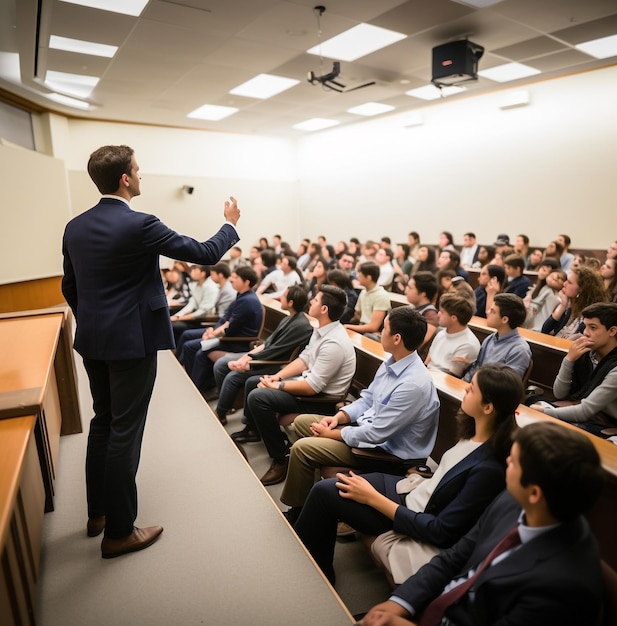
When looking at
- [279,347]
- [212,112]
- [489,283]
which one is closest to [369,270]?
[489,283]

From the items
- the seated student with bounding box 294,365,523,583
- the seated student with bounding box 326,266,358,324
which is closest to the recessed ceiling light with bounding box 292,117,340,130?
the seated student with bounding box 326,266,358,324

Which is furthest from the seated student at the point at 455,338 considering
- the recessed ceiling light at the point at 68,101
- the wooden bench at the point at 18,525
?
the recessed ceiling light at the point at 68,101

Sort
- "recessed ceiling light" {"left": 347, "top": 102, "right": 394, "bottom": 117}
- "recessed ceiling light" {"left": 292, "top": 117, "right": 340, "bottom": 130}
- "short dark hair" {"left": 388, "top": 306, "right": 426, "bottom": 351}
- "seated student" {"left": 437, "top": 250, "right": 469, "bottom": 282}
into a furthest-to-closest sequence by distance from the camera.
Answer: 1. "recessed ceiling light" {"left": 292, "top": 117, "right": 340, "bottom": 130}
2. "recessed ceiling light" {"left": 347, "top": 102, "right": 394, "bottom": 117}
3. "seated student" {"left": 437, "top": 250, "right": 469, "bottom": 282}
4. "short dark hair" {"left": 388, "top": 306, "right": 426, "bottom": 351}

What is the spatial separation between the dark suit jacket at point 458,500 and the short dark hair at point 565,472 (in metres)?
0.38

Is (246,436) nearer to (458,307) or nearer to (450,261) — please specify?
(458,307)

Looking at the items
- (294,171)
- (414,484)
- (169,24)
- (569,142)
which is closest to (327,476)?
(414,484)

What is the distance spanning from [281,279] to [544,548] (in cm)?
541

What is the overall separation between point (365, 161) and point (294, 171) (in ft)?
7.93

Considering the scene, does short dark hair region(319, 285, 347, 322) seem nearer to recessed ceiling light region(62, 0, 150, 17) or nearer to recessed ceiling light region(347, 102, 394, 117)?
recessed ceiling light region(62, 0, 150, 17)

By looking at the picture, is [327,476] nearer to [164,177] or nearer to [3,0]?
[3,0]

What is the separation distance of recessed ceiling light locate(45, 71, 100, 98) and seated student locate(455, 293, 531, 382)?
6.03 meters

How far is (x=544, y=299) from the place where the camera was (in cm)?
421

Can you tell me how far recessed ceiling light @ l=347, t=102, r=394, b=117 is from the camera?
7.98 metres

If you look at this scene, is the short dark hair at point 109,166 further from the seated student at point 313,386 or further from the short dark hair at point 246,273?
the short dark hair at point 246,273
